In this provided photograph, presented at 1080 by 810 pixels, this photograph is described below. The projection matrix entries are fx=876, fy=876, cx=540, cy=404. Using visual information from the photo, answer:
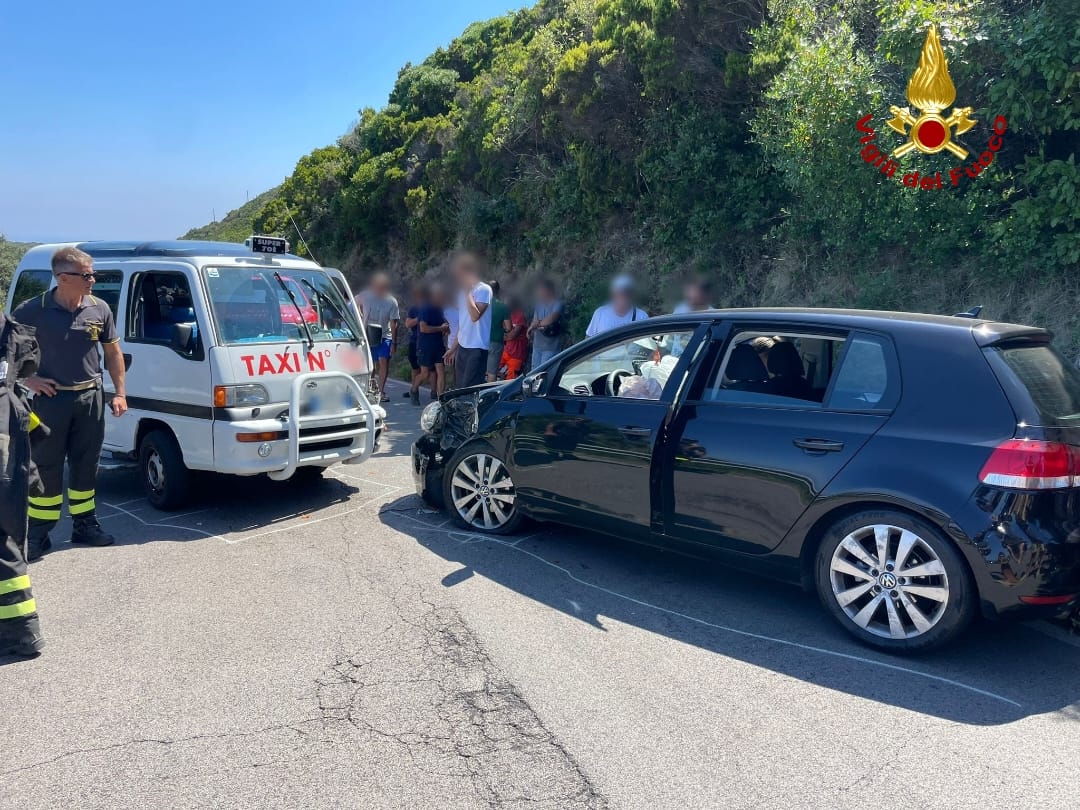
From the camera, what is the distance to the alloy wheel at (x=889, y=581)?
4.21m

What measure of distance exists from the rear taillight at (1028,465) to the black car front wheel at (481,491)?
304 centimetres

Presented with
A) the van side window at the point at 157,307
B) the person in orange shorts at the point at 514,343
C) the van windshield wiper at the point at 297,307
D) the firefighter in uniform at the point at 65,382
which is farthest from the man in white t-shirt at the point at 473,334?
the firefighter in uniform at the point at 65,382

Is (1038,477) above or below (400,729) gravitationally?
above

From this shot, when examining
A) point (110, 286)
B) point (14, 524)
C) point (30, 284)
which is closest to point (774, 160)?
point (110, 286)

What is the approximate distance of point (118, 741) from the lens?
3.53 meters

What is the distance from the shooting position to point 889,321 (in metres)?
4.59

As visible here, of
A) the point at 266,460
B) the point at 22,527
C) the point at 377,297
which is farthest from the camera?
the point at 377,297

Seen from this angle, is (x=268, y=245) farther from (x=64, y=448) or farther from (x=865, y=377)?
(x=865, y=377)

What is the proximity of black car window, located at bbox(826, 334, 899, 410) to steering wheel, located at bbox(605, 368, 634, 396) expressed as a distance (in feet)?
4.77

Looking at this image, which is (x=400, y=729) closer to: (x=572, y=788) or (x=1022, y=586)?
(x=572, y=788)

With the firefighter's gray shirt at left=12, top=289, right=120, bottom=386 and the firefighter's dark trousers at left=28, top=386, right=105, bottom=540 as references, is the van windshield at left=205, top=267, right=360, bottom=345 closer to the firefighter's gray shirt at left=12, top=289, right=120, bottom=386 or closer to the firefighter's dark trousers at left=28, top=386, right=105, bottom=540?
the firefighter's gray shirt at left=12, top=289, right=120, bottom=386

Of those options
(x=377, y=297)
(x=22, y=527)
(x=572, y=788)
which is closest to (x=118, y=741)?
(x=22, y=527)

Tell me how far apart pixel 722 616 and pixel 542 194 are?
44.4 feet

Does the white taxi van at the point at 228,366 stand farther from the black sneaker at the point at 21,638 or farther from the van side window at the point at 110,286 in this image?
the black sneaker at the point at 21,638
